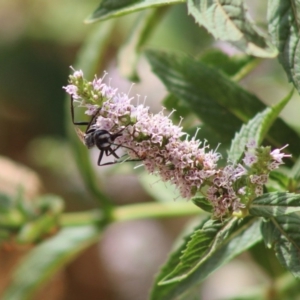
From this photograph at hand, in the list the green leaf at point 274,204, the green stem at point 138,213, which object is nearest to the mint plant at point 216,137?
the green leaf at point 274,204

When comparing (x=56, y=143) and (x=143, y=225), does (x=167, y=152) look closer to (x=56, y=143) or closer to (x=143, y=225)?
(x=56, y=143)

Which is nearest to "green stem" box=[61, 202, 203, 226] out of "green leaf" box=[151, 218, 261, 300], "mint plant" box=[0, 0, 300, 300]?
"mint plant" box=[0, 0, 300, 300]

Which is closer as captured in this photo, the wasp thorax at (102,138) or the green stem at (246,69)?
the wasp thorax at (102,138)

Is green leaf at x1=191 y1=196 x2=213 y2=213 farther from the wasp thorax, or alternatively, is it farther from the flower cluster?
the wasp thorax

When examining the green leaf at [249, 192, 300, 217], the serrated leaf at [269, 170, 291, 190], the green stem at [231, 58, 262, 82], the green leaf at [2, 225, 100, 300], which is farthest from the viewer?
the green leaf at [2, 225, 100, 300]

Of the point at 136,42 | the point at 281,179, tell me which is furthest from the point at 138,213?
the point at 281,179

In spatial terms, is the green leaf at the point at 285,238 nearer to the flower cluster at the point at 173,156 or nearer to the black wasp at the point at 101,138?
the flower cluster at the point at 173,156

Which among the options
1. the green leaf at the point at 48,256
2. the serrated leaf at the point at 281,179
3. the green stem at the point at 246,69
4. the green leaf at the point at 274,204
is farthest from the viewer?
the green leaf at the point at 48,256
